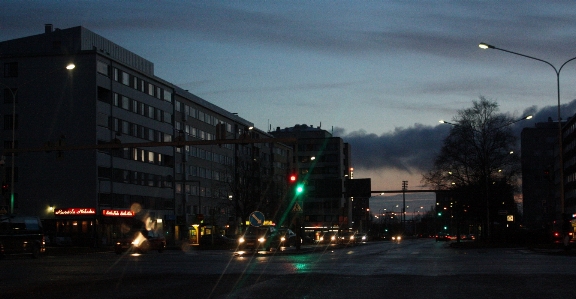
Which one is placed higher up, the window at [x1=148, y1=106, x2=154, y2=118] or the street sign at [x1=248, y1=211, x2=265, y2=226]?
the window at [x1=148, y1=106, x2=154, y2=118]

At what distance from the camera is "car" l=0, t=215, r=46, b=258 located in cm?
3697

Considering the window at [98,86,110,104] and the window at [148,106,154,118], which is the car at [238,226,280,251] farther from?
the window at [148,106,154,118]

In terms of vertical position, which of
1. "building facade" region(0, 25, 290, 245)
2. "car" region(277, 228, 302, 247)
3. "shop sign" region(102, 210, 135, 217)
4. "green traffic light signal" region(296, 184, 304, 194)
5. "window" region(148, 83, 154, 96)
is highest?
"window" region(148, 83, 154, 96)

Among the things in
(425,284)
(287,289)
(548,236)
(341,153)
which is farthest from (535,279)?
(341,153)

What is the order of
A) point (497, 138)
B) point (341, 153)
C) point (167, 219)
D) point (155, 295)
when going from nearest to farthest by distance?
1. point (155, 295)
2. point (497, 138)
3. point (167, 219)
4. point (341, 153)

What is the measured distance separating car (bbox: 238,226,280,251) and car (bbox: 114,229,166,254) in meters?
5.54

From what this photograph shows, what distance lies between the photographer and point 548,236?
71.1m

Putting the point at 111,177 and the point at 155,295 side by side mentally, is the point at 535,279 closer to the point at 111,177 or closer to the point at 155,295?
the point at 155,295

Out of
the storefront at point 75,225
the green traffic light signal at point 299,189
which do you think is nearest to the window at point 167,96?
the storefront at point 75,225

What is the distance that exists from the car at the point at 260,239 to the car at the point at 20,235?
1588 centimetres

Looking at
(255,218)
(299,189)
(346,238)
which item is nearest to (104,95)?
(346,238)

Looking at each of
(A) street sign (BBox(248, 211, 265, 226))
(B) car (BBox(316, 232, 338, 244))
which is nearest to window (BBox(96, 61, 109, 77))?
(B) car (BBox(316, 232, 338, 244))

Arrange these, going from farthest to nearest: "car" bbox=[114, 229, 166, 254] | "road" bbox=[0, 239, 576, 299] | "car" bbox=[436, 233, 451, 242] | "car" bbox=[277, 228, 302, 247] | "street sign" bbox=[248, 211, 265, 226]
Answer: "car" bbox=[436, 233, 451, 242] < "car" bbox=[277, 228, 302, 247] < "car" bbox=[114, 229, 166, 254] < "street sign" bbox=[248, 211, 265, 226] < "road" bbox=[0, 239, 576, 299]

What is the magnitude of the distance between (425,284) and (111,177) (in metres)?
69.7
